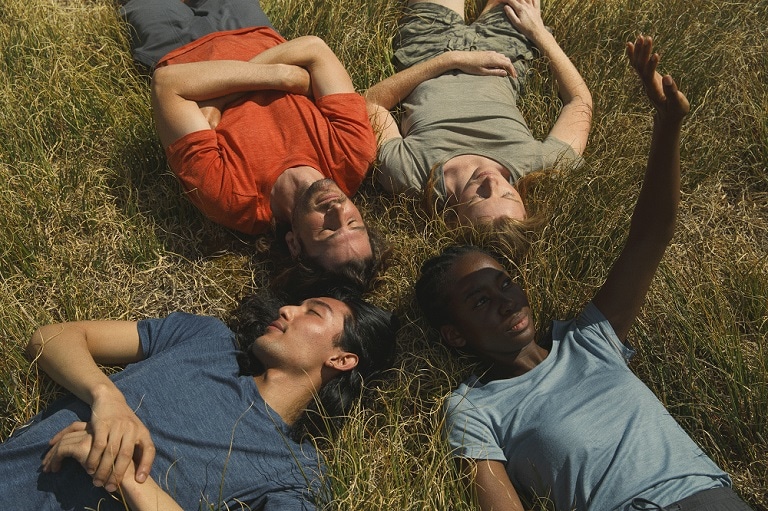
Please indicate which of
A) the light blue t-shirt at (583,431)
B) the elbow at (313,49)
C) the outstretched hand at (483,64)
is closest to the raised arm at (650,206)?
the light blue t-shirt at (583,431)

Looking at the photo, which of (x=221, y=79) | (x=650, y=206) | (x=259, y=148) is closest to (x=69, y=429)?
(x=259, y=148)

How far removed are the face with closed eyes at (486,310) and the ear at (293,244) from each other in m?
0.86

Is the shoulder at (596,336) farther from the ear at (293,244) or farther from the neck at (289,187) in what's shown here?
the neck at (289,187)

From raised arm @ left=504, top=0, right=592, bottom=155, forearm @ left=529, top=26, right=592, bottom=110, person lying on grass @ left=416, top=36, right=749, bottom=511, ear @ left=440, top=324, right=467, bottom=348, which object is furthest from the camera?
forearm @ left=529, top=26, right=592, bottom=110

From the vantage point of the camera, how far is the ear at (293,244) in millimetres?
4250

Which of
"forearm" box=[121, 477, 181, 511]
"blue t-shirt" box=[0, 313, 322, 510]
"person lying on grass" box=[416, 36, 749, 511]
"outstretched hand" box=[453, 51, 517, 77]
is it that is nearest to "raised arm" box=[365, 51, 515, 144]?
"outstretched hand" box=[453, 51, 517, 77]

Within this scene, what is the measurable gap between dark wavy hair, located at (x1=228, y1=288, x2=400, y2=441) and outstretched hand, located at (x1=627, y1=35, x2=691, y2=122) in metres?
1.65

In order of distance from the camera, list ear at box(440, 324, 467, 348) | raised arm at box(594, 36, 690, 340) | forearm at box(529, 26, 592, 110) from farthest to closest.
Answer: forearm at box(529, 26, 592, 110) → ear at box(440, 324, 467, 348) → raised arm at box(594, 36, 690, 340)

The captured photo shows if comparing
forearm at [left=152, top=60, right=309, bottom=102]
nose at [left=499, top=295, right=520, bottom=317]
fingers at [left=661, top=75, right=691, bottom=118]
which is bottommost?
nose at [left=499, top=295, right=520, bottom=317]

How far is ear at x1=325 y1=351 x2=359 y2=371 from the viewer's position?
12.3 ft

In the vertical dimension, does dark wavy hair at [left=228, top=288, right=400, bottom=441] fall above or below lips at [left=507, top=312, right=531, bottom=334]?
below

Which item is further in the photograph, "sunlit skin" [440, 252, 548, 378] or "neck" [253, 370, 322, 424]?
"sunlit skin" [440, 252, 548, 378]

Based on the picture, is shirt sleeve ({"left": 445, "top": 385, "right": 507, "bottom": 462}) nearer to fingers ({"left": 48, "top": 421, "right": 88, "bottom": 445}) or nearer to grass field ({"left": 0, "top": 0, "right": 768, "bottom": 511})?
grass field ({"left": 0, "top": 0, "right": 768, "bottom": 511})

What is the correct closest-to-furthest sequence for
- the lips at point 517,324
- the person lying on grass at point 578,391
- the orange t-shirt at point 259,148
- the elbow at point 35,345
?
the person lying on grass at point 578,391
the elbow at point 35,345
the lips at point 517,324
the orange t-shirt at point 259,148
